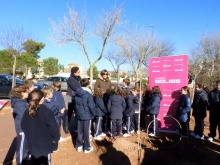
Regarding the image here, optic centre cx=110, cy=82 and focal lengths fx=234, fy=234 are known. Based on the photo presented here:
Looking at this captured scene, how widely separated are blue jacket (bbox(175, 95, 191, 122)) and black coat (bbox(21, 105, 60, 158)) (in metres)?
4.05

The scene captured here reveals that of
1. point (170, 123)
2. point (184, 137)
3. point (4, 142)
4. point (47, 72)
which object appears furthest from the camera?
point (47, 72)

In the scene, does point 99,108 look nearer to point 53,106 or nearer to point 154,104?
point 53,106

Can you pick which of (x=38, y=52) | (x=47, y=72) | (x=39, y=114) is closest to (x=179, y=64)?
(x=39, y=114)

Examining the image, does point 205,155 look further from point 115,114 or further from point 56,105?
point 56,105

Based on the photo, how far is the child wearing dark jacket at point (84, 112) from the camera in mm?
5285

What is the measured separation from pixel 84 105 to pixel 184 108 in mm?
2942

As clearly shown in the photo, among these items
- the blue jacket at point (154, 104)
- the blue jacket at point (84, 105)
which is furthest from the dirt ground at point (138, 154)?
the blue jacket at point (154, 104)

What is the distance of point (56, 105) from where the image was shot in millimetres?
5793

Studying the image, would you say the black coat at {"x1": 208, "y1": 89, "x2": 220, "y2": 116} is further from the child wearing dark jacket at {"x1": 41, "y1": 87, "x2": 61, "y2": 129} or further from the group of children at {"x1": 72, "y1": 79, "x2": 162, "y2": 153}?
the child wearing dark jacket at {"x1": 41, "y1": 87, "x2": 61, "y2": 129}

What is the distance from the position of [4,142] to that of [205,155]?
508 centimetres

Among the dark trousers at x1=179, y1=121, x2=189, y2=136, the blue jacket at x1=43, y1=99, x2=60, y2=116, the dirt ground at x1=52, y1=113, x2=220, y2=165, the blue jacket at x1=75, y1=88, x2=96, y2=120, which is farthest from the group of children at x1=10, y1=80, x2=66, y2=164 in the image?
the dark trousers at x1=179, y1=121, x2=189, y2=136

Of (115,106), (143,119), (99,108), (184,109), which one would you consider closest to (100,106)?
(99,108)

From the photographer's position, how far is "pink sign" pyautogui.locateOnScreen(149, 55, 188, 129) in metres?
6.88

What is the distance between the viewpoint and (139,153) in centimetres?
490
